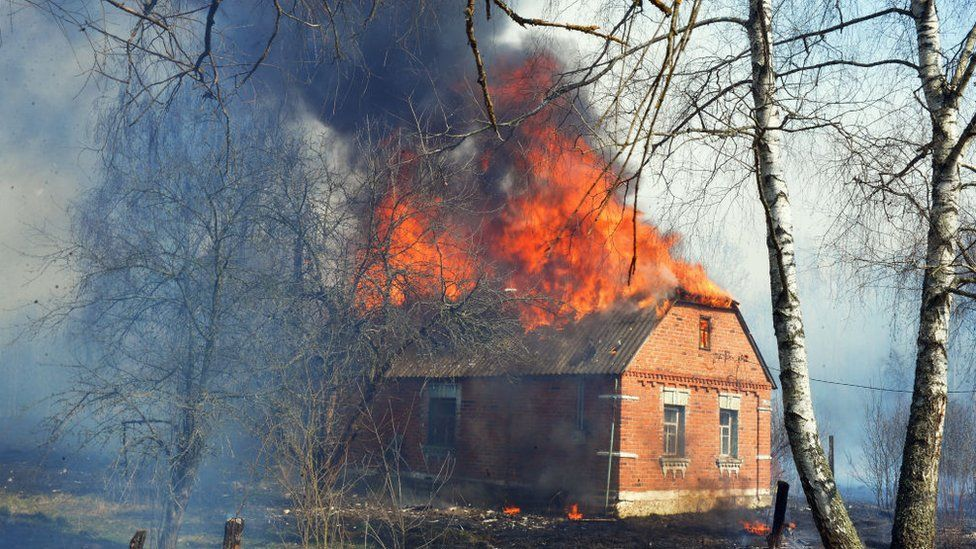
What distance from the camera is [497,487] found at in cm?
Answer: 2041

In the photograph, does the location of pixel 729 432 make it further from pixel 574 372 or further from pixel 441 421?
pixel 441 421

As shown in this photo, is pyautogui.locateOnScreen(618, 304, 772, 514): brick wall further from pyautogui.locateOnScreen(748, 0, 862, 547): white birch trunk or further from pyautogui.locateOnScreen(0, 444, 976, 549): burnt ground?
pyautogui.locateOnScreen(748, 0, 862, 547): white birch trunk

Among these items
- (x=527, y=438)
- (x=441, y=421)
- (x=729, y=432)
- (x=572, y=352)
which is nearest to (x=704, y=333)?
(x=729, y=432)

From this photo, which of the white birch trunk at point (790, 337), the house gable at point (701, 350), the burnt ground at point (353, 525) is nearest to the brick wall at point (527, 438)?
the burnt ground at point (353, 525)

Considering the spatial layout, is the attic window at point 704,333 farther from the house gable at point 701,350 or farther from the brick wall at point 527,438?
the brick wall at point 527,438

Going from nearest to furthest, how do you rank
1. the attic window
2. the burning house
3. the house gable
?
the burning house < the house gable < the attic window

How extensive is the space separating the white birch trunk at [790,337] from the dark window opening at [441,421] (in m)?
16.8

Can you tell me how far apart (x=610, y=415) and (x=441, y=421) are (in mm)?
5823

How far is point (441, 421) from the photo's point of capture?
22.4 meters

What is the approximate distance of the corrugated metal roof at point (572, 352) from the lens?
19.3 metres

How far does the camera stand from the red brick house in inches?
743

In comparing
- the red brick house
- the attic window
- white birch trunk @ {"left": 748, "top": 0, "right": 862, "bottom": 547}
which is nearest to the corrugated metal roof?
the red brick house

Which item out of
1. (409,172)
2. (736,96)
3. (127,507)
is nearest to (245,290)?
(409,172)

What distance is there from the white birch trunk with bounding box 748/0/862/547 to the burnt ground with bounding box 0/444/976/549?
7.75m
